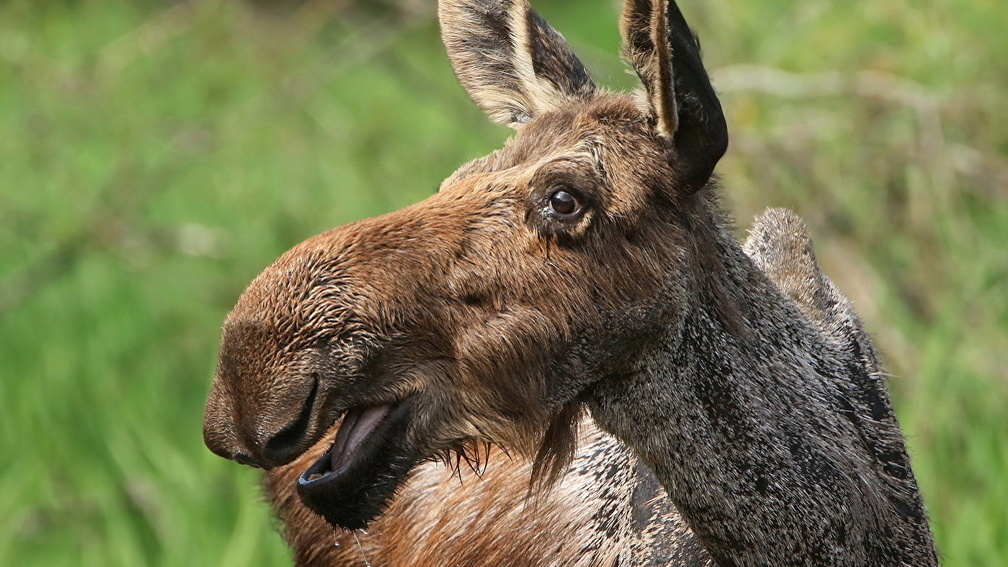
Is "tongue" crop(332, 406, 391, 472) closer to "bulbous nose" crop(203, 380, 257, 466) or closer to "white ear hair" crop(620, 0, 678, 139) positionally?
"bulbous nose" crop(203, 380, 257, 466)

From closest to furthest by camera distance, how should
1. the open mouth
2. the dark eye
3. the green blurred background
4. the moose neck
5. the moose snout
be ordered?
the moose snout
the open mouth
the dark eye
the moose neck
the green blurred background

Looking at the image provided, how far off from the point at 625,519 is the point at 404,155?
201 inches

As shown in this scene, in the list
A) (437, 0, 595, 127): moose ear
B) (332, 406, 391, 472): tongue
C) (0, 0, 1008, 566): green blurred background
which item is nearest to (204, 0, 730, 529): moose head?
(332, 406, 391, 472): tongue

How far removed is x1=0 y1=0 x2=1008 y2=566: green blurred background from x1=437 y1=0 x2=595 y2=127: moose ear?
6.73ft

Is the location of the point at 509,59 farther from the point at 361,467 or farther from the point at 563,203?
the point at 361,467

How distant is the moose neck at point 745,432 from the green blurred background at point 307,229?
1865mm

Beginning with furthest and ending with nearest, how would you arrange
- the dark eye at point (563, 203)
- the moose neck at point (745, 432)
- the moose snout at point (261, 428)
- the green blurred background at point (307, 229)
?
the green blurred background at point (307, 229)
the moose neck at point (745, 432)
the dark eye at point (563, 203)
the moose snout at point (261, 428)

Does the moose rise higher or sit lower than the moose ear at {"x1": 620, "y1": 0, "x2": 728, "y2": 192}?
lower

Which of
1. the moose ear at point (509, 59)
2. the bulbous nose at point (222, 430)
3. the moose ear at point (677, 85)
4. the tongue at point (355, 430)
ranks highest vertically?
the moose ear at point (509, 59)

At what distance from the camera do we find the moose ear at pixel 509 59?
3457 mm

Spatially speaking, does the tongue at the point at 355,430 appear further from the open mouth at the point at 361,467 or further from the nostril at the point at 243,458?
the nostril at the point at 243,458

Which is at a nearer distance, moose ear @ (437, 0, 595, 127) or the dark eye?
the dark eye

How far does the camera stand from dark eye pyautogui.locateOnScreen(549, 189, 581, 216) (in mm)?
2906

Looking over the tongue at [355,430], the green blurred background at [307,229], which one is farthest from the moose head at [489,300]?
the green blurred background at [307,229]
